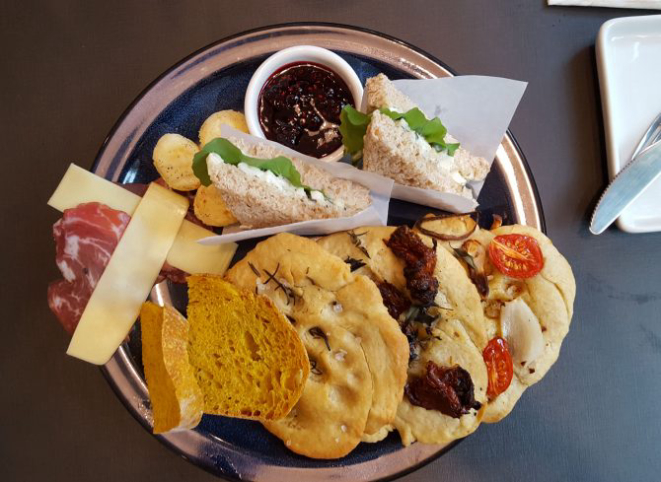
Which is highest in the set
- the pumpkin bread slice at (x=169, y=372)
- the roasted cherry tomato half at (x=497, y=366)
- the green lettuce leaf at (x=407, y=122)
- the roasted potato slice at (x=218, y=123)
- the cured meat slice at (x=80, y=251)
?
the roasted potato slice at (x=218, y=123)

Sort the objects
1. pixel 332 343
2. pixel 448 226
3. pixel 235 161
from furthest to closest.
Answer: pixel 448 226 → pixel 235 161 → pixel 332 343

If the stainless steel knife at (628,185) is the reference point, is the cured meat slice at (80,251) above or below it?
above

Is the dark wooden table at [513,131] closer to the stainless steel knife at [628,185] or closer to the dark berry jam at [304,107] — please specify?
the stainless steel knife at [628,185]

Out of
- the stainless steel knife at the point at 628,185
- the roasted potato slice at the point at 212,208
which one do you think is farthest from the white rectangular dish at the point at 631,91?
the roasted potato slice at the point at 212,208

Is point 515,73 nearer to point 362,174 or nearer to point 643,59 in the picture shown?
point 643,59

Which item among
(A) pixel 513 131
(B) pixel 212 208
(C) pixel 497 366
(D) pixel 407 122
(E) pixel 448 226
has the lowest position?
(C) pixel 497 366

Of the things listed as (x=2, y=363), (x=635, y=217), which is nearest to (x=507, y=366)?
(x=635, y=217)

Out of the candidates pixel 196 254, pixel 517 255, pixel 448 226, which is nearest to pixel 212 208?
pixel 196 254

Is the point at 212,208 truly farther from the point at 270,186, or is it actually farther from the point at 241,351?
the point at 241,351
